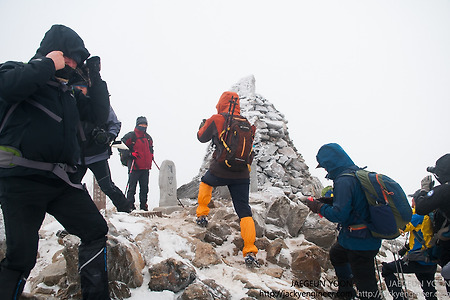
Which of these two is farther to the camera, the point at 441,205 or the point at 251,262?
the point at 251,262

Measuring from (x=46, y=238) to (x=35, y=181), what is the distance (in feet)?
8.68

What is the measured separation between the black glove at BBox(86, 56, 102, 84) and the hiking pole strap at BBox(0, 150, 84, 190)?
1.00m

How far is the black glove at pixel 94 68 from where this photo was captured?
2738 mm

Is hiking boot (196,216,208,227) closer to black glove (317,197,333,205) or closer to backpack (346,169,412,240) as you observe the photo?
black glove (317,197,333,205)

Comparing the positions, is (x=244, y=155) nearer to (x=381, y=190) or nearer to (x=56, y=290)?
(x=381, y=190)

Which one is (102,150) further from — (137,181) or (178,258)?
(137,181)

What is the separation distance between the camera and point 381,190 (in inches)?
121

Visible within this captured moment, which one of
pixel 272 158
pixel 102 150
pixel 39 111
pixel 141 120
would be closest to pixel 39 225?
pixel 39 111

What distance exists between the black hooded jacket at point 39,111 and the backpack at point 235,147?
2309 millimetres

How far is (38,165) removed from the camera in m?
2.08

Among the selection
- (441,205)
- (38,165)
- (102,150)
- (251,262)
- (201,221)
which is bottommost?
(251,262)

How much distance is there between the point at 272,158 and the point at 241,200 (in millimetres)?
7122

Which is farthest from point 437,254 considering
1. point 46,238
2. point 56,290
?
point 46,238

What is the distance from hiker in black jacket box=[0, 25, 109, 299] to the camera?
1.97 metres
